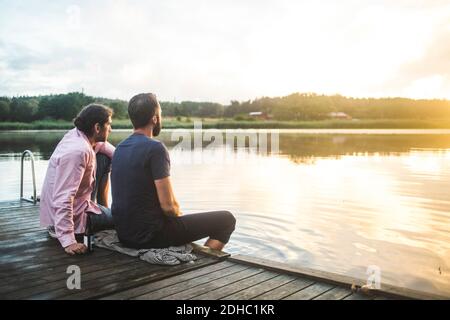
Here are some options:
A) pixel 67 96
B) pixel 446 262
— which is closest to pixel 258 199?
pixel 446 262

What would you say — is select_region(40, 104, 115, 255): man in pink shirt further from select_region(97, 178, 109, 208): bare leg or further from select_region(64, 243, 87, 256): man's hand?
select_region(97, 178, 109, 208): bare leg

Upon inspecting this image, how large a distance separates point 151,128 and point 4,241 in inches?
103

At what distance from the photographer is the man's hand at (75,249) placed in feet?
15.5

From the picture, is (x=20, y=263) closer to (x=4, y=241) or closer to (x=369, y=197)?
(x=4, y=241)

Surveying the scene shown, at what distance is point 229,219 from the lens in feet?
15.6

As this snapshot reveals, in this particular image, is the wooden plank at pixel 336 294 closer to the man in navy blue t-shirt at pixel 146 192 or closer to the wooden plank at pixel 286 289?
the wooden plank at pixel 286 289

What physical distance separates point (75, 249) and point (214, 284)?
5.55 feet

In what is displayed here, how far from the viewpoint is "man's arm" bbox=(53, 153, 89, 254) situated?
14.9 ft

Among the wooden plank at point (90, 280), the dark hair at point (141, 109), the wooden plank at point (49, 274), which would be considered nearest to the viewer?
the wooden plank at point (90, 280)

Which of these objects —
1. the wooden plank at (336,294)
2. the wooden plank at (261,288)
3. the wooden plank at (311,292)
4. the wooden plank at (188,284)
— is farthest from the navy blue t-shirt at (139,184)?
the wooden plank at (336,294)

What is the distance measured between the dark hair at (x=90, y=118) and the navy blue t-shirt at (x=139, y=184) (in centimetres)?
75

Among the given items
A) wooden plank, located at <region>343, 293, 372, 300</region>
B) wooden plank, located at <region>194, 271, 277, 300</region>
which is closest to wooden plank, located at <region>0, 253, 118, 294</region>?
wooden plank, located at <region>194, 271, 277, 300</region>

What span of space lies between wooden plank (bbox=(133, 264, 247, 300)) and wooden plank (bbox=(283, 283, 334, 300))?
29.4 inches

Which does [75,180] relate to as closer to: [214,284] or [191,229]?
[191,229]
